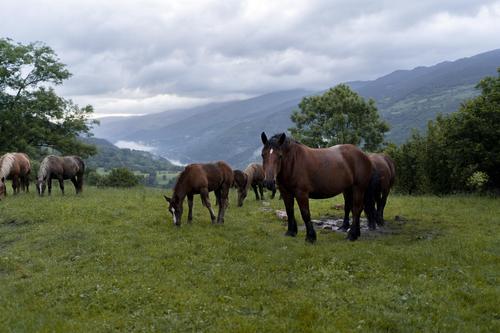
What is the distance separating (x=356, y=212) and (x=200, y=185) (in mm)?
5443

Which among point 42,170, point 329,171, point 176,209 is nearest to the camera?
point 329,171

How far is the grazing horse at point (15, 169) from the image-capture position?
2234 cm

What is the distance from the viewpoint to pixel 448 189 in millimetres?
27609

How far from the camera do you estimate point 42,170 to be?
73.7ft

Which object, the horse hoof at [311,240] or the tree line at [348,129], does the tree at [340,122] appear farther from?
the horse hoof at [311,240]

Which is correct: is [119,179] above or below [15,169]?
below

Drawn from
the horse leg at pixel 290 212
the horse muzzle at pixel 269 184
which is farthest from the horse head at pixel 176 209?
the horse muzzle at pixel 269 184

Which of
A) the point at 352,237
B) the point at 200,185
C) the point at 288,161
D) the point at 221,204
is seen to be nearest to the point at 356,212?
the point at 352,237

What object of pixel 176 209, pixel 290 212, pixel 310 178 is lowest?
pixel 290 212

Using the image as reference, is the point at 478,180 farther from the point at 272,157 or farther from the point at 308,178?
the point at 272,157

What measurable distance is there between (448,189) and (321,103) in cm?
3001

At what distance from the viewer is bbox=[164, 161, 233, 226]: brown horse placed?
14516 mm

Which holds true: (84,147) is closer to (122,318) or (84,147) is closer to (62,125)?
(62,125)

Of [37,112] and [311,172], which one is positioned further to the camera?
[37,112]
